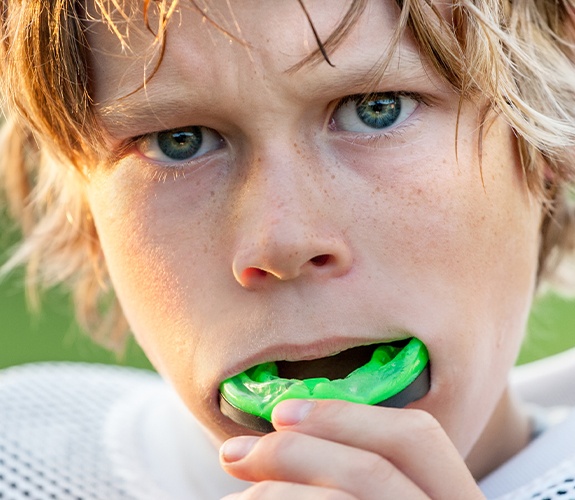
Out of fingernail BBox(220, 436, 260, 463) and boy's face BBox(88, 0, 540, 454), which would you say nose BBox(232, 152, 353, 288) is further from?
fingernail BBox(220, 436, 260, 463)

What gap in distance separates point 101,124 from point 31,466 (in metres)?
0.50

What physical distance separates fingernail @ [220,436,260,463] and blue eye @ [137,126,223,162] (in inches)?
13.8

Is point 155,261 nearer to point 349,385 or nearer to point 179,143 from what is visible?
point 179,143

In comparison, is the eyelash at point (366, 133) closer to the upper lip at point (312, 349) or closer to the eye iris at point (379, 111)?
the eye iris at point (379, 111)

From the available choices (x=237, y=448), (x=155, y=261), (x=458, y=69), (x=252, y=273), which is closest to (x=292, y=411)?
(x=237, y=448)

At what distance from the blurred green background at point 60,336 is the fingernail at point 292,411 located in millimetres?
2463

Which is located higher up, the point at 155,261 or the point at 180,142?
the point at 180,142

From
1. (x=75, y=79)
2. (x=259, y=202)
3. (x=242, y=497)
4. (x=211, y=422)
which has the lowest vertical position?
(x=242, y=497)

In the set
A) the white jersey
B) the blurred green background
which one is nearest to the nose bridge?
the white jersey

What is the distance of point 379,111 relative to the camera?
1039 mm

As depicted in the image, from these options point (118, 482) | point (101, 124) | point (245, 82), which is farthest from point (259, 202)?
point (118, 482)

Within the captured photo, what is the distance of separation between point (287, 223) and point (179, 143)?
0.72ft

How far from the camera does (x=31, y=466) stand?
4.16 ft

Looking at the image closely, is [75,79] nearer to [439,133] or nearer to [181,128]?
[181,128]
